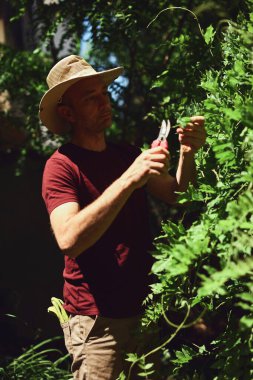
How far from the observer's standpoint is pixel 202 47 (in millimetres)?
3150

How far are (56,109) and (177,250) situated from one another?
4.60 feet

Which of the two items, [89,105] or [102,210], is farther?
[89,105]

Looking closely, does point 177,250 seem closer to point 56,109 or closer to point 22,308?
point 56,109

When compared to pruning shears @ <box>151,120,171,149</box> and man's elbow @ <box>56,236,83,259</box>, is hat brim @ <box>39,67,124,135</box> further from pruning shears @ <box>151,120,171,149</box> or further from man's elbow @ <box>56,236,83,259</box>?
man's elbow @ <box>56,236,83,259</box>

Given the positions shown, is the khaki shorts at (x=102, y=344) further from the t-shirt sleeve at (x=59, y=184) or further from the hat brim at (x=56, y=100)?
the hat brim at (x=56, y=100)

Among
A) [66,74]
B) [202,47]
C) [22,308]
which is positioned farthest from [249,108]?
[22,308]

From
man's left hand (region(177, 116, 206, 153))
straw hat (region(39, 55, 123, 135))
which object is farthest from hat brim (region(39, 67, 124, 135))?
man's left hand (region(177, 116, 206, 153))

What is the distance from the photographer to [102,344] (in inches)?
98.3

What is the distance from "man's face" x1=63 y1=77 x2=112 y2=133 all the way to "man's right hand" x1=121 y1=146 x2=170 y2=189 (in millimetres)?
661

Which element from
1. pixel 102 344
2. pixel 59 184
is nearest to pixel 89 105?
pixel 59 184

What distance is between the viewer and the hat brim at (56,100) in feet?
8.81

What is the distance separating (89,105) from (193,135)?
1.95 ft

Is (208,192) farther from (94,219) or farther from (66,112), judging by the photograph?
(66,112)

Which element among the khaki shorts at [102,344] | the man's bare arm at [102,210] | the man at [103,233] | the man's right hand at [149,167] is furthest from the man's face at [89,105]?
the khaki shorts at [102,344]
